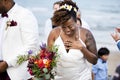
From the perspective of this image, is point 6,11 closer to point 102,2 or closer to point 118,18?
point 118,18

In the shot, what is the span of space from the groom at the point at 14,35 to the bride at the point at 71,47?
12.6 inches

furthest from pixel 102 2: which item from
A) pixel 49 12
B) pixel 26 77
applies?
pixel 26 77

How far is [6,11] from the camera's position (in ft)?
26.2

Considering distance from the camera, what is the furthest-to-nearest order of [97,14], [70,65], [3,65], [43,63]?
[97,14]
[3,65]
[70,65]
[43,63]

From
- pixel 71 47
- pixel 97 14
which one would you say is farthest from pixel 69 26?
pixel 97 14

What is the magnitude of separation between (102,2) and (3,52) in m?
21.4

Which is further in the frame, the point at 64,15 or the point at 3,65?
the point at 3,65

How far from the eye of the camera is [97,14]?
25.4 metres

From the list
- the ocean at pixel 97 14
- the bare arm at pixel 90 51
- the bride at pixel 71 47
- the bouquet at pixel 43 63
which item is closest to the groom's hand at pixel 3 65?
the bouquet at pixel 43 63

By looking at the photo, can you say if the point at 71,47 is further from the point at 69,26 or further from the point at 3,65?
the point at 3,65

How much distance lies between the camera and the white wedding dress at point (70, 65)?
7.80 meters

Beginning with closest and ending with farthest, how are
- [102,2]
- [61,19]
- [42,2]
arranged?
[61,19]
[42,2]
[102,2]

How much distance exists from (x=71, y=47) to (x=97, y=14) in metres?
17.6

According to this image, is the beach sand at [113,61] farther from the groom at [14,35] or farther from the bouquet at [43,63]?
the bouquet at [43,63]
